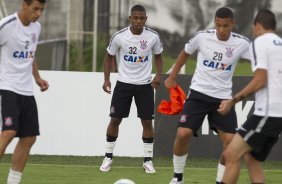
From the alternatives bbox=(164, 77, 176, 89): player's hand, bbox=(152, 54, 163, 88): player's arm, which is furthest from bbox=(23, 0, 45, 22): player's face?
bbox=(152, 54, 163, 88): player's arm

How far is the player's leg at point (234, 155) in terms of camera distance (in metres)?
8.80

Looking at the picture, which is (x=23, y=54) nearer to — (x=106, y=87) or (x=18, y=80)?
(x=18, y=80)

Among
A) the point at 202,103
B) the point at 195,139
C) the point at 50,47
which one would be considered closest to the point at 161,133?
the point at 195,139

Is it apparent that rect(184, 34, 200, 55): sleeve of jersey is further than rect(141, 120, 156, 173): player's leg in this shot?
No

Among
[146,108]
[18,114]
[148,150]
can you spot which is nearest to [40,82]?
[18,114]

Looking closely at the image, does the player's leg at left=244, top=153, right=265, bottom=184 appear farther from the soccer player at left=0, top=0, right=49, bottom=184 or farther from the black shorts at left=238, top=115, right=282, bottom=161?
the soccer player at left=0, top=0, right=49, bottom=184

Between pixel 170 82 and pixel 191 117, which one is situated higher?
pixel 170 82

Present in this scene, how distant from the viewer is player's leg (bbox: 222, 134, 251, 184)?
8.80 m

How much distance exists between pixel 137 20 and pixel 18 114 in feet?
9.71

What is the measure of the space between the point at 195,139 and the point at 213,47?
12.1 feet

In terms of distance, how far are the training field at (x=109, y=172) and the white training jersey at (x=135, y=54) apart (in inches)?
47.2

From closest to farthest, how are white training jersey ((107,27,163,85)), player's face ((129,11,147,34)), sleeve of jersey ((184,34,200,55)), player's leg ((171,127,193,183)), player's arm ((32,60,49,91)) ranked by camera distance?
player's arm ((32,60,49,91)), player's leg ((171,127,193,183)), sleeve of jersey ((184,34,200,55)), player's face ((129,11,147,34)), white training jersey ((107,27,163,85))

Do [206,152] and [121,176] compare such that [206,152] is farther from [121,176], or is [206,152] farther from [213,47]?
[213,47]

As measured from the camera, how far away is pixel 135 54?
11898mm
